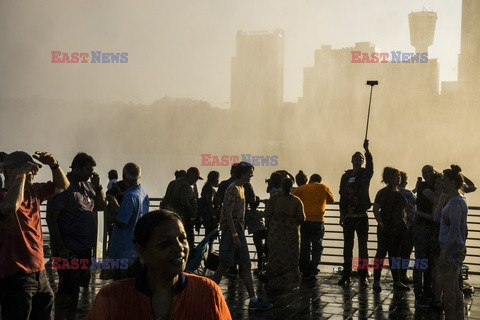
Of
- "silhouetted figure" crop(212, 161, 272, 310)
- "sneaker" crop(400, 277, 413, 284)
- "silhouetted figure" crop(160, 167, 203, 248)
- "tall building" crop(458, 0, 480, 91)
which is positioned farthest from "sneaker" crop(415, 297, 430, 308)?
"tall building" crop(458, 0, 480, 91)

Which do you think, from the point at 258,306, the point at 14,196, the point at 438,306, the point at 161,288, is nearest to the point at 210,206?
the point at 258,306

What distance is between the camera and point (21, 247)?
216 inches

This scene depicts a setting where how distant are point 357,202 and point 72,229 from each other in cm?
527

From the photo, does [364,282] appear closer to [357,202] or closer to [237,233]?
[357,202]

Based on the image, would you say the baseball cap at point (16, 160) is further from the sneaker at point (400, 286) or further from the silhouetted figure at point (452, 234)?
the sneaker at point (400, 286)

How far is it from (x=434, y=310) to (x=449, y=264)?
2156 millimetres

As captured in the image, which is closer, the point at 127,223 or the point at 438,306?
the point at 127,223

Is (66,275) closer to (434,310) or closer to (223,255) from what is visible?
(223,255)

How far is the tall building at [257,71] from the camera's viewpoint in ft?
538

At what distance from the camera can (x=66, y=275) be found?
6.72 meters

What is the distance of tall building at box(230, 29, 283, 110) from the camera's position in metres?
164

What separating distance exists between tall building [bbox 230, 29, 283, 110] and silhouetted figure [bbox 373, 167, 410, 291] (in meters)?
141

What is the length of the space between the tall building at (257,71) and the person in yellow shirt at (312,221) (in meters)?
140

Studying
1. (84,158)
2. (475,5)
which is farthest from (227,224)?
(475,5)
